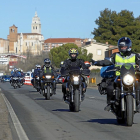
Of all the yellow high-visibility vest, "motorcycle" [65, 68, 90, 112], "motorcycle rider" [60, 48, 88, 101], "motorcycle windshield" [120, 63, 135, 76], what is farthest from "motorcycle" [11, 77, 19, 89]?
"motorcycle windshield" [120, 63, 135, 76]

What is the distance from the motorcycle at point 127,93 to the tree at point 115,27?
282ft

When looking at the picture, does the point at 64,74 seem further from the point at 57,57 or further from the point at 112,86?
the point at 57,57

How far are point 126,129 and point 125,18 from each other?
91382mm

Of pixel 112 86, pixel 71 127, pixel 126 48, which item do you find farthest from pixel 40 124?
pixel 126 48

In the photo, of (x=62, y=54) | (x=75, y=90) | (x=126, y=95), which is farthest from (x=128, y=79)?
(x=62, y=54)

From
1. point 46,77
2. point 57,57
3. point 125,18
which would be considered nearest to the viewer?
point 46,77

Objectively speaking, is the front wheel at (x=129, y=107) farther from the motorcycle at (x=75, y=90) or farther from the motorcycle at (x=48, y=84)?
the motorcycle at (x=48, y=84)

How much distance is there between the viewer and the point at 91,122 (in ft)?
36.8

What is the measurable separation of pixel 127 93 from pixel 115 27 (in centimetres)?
9230

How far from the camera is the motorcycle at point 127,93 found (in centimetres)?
968

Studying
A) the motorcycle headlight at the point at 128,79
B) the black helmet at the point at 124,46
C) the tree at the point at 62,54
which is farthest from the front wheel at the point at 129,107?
the tree at the point at 62,54

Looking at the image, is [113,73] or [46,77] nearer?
[113,73]

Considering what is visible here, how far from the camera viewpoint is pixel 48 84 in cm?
2161

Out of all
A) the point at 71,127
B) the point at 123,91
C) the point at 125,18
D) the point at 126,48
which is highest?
the point at 125,18
